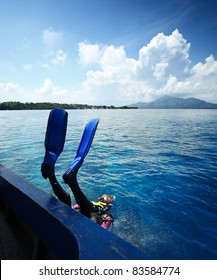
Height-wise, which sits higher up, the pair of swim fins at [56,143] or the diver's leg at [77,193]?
the pair of swim fins at [56,143]

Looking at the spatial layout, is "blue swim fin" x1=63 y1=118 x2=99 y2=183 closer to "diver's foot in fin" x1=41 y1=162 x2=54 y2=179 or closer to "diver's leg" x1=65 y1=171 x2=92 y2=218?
"diver's leg" x1=65 y1=171 x2=92 y2=218

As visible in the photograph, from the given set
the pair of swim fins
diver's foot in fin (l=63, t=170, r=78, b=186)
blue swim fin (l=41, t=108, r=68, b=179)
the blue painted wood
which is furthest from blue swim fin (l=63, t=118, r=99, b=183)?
the blue painted wood

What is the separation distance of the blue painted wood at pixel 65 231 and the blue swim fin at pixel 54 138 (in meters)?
0.47

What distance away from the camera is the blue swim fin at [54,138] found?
3162 mm

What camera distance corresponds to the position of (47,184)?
7609 millimetres

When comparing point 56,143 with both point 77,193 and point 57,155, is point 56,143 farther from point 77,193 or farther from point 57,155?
point 77,193

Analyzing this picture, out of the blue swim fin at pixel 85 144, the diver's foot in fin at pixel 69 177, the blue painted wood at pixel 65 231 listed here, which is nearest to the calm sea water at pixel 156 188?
the diver's foot in fin at pixel 69 177

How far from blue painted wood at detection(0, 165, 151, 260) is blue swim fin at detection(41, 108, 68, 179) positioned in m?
0.47

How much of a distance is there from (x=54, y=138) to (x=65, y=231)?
1.94 meters

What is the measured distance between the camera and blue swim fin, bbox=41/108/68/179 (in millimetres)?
3162

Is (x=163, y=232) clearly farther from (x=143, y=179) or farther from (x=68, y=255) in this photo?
(x=68, y=255)

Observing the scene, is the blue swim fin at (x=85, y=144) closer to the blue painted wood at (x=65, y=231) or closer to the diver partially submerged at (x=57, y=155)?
the diver partially submerged at (x=57, y=155)
